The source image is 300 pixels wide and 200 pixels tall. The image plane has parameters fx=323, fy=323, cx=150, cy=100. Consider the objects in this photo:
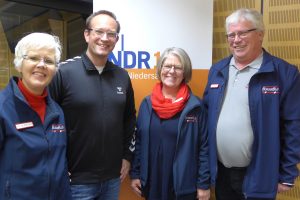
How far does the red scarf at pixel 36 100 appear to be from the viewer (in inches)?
64.8

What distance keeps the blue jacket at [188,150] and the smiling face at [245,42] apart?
0.45 metres

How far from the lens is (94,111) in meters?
2.08

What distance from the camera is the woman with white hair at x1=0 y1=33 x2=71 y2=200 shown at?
5.10 feet

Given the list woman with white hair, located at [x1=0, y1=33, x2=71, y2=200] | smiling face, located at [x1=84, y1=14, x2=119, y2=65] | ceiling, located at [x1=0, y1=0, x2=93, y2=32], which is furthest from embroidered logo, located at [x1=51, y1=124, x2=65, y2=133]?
ceiling, located at [x1=0, y1=0, x2=93, y2=32]

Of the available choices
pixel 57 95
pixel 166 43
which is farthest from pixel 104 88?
pixel 166 43

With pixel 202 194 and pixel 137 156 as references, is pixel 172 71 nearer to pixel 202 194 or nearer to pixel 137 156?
pixel 137 156

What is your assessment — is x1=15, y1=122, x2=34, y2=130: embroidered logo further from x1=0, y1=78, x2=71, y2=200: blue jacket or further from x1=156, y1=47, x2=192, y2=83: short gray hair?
x1=156, y1=47, x2=192, y2=83: short gray hair

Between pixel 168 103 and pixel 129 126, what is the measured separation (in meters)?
0.35

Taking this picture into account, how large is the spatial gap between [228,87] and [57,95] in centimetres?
117

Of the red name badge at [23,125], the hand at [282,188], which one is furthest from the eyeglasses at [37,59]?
the hand at [282,188]

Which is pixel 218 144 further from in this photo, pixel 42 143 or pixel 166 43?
pixel 42 143

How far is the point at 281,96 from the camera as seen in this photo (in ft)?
6.98

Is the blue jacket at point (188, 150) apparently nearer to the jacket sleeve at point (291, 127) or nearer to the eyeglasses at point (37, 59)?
the jacket sleeve at point (291, 127)

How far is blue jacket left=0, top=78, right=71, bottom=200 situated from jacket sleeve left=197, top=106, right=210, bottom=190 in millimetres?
1016
